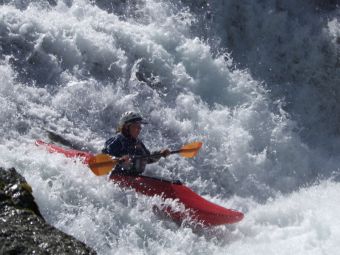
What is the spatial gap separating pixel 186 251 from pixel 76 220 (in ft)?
3.79

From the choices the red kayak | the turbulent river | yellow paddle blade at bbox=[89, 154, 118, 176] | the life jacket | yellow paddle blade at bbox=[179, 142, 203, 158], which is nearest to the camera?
yellow paddle blade at bbox=[89, 154, 118, 176]

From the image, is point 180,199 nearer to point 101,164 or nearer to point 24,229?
point 101,164

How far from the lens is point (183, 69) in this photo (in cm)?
869

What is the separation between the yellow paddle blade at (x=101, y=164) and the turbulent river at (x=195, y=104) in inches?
6.6

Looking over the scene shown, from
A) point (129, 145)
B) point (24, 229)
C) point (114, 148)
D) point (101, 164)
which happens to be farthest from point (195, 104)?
point (24, 229)

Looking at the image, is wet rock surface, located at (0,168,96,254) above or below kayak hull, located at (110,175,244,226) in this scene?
above

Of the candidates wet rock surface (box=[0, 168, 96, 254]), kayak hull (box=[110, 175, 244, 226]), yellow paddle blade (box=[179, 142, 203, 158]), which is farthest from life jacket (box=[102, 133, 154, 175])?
wet rock surface (box=[0, 168, 96, 254])

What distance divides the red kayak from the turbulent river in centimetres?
13

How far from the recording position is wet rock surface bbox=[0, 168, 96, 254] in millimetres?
3266

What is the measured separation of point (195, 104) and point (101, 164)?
318 cm

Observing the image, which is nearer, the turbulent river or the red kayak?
the turbulent river

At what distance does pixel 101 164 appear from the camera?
216 inches

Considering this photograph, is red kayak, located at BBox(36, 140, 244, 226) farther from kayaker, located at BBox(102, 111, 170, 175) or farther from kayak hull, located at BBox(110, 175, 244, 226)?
kayaker, located at BBox(102, 111, 170, 175)

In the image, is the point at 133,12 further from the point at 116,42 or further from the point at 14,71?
the point at 14,71
